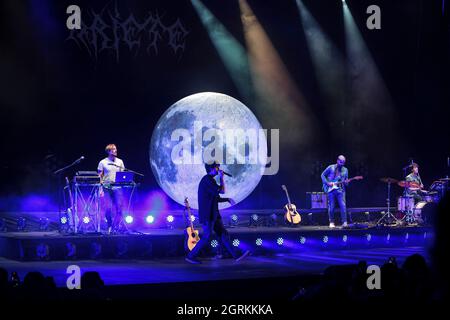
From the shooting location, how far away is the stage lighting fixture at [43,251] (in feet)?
40.6

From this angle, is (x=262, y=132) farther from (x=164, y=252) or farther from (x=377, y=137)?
(x=164, y=252)

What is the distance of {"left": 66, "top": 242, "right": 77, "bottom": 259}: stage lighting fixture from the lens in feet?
41.3

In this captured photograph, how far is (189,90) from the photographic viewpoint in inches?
726

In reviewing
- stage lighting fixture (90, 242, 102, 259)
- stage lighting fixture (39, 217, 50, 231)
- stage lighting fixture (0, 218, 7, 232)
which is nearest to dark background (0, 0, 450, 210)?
stage lighting fixture (0, 218, 7, 232)

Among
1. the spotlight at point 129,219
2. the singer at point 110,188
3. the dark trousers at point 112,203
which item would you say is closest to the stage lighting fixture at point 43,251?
the singer at point 110,188

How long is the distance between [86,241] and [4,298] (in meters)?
10.0

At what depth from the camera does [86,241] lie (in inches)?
498

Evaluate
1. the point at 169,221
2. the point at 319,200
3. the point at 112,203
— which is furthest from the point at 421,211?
the point at 112,203

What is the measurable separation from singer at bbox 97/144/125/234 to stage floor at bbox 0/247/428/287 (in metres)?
1.34

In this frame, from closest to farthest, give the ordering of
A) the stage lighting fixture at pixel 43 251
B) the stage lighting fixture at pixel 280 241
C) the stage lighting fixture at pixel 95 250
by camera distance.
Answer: the stage lighting fixture at pixel 43 251
the stage lighting fixture at pixel 95 250
the stage lighting fixture at pixel 280 241

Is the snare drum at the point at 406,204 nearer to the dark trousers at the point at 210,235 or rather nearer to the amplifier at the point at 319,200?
the amplifier at the point at 319,200

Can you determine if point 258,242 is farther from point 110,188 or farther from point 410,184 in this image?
point 410,184

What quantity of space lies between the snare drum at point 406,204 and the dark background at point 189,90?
1.90 m
